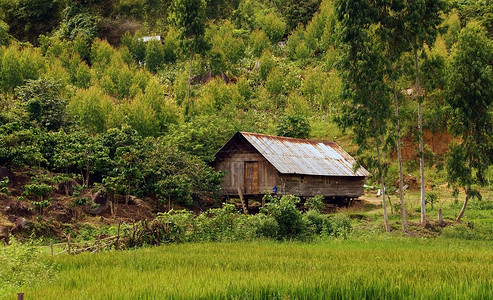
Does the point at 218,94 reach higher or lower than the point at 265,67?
lower

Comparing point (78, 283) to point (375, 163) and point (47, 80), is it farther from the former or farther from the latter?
point (47, 80)

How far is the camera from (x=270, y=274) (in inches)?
400

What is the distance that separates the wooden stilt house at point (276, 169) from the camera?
91.2 ft

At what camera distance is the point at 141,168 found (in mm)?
25562

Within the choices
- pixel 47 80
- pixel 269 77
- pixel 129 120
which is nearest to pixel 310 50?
pixel 269 77

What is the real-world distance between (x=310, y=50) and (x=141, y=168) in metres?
35.5

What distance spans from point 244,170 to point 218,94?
14202 mm

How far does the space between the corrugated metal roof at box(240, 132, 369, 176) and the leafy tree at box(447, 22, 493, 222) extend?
5.94m

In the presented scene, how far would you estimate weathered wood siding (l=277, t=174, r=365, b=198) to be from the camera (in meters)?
27.8

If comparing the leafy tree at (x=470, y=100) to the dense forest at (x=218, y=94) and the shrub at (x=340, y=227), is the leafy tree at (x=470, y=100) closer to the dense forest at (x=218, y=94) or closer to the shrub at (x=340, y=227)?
the dense forest at (x=218, y=94)

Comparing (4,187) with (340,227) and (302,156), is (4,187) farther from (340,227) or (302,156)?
(302,156)

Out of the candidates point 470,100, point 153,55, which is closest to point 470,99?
point 470,100

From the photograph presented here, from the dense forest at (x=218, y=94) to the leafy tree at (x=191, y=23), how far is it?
0.09m

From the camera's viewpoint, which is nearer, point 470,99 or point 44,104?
point 470,99
